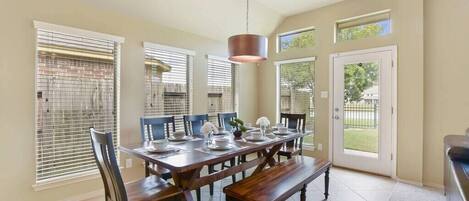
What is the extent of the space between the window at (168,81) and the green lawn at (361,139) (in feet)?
9.02

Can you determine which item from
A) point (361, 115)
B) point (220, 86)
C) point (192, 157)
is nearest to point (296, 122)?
point (361, 115)

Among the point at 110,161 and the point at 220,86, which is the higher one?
the point at 220,86

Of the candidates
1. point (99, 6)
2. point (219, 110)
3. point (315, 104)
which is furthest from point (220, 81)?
point (99, 6)

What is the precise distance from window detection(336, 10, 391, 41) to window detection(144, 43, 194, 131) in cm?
267

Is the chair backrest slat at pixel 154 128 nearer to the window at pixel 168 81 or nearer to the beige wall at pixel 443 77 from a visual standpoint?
the window at pixel 168 81

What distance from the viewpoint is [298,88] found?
478 cm

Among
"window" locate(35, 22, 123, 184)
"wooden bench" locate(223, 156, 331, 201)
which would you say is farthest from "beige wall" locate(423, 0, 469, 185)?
"window" locate(35, 22, 123, 184)

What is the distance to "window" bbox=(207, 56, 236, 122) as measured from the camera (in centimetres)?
443

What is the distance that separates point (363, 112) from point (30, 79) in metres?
4.51

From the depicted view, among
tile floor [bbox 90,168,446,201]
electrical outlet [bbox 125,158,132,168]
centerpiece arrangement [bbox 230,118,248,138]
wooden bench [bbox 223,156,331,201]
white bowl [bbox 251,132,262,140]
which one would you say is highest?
centerpiece arrangement [bbox 230,118,248,138]

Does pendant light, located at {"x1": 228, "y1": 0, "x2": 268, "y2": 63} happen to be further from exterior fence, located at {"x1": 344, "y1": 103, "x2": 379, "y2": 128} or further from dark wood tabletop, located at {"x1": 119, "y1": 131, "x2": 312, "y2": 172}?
exterior fence, located at {"x1": 344, "y1": 103, "x2": 379, "y2": 128}

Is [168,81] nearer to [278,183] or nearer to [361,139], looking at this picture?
[278,183]

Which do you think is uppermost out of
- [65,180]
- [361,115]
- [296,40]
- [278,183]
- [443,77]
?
[296,40]

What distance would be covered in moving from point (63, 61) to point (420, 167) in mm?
4859
